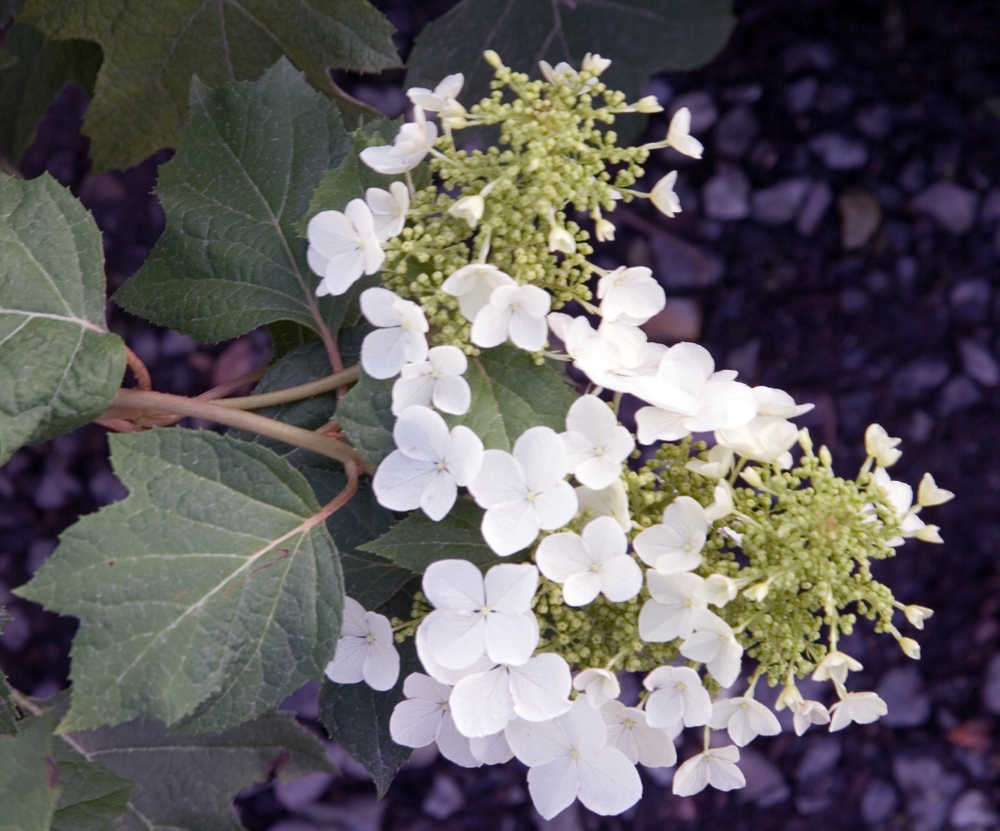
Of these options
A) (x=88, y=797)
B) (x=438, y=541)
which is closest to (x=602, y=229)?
(x=438, y=541)

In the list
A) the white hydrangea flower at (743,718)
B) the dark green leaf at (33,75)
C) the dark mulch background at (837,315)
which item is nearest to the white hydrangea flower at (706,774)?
the white hydrangea flower at (743,718)

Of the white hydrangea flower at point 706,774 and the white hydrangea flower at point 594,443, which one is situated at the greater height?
the white hydrangea flower at point 594,443

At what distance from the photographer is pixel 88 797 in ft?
2.79

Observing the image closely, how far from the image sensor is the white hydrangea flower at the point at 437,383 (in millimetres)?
626

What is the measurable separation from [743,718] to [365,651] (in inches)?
12.6

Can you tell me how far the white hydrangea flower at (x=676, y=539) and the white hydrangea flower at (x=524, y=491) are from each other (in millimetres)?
60

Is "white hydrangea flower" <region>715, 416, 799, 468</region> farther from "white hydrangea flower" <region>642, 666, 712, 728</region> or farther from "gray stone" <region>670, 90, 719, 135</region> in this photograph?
"gray stone" <region>670, 90, 719, 135</region>

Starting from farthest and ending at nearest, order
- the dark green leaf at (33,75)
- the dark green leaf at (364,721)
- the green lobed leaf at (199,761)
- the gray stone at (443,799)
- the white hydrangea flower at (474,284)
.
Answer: the gray stone at (443,799) → the dark green leaf at (33,75) → the green lobed leaf at (199,761) → the dark green leaf at (364,721) → the white hydrangea flower at (474,284)

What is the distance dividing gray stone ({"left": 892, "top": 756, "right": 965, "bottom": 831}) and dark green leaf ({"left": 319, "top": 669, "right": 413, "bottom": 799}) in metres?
1.69

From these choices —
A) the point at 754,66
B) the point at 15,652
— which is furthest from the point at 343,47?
the point at 15,652

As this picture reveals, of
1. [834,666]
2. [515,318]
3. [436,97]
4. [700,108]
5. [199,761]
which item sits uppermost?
[436,97]

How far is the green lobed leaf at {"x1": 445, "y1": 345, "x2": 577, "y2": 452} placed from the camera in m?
0.67

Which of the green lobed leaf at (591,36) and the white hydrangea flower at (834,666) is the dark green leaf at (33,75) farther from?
the white hydrangea flower at (834,666)

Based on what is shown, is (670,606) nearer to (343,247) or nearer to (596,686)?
(596,686)
